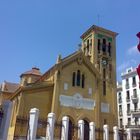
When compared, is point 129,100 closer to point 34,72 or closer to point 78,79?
point 78,79

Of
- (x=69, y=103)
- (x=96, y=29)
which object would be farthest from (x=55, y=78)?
(x=96, y=29)

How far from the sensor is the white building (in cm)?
4250

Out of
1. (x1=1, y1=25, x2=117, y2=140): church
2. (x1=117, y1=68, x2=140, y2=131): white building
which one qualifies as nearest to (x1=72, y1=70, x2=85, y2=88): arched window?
(x1=1, y1=25, x2=117, y2=140): church

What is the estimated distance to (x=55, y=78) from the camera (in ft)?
95.9

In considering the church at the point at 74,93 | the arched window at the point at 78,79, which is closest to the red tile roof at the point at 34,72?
the church at the point at 74,93

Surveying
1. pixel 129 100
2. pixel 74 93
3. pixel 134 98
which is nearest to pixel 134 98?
pixel 134 98

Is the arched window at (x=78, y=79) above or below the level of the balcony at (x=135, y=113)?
above

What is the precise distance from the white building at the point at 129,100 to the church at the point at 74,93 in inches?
418

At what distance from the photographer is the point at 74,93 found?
98.0ft

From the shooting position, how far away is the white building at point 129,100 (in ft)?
139

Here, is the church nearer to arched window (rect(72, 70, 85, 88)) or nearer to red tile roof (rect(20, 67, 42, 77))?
arched window (rect(72, 70, 85, 88))

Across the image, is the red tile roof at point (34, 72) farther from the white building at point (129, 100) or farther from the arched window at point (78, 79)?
the white building at point (129, 100)

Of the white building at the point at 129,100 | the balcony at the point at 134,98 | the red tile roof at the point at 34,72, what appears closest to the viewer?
the white building at the point at 129,100

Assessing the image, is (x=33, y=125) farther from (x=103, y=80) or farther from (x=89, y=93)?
(x=103, y=80)
